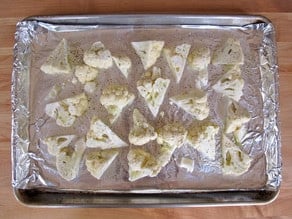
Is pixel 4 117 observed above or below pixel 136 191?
above

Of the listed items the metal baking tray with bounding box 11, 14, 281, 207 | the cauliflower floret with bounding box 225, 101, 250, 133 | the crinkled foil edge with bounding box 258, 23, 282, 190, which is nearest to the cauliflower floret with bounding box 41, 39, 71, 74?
the metal baking tray with bounding box 11, 14, 281, 207

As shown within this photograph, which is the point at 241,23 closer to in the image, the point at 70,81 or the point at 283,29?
the point at 283,29

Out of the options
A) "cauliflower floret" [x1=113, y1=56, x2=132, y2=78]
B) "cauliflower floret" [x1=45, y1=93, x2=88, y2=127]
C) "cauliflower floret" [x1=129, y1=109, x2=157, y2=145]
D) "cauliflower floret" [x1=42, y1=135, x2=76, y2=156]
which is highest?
"cauliflower floret" [x1=113, y1=56, x2=132, y2=78]

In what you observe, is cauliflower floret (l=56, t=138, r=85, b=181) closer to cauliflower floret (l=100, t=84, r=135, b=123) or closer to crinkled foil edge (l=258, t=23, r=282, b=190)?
cauliflower floret (l=100, t=84, r=135, b=123)

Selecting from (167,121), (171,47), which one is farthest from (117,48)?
(167,121)

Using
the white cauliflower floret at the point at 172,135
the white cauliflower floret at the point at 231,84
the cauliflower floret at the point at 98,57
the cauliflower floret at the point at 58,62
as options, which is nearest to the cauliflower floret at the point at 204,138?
the white cauliflower floret at the point at 172,135

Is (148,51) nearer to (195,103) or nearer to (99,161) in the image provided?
(195,103)

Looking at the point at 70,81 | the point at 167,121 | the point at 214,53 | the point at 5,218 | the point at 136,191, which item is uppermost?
the point at 214,53
